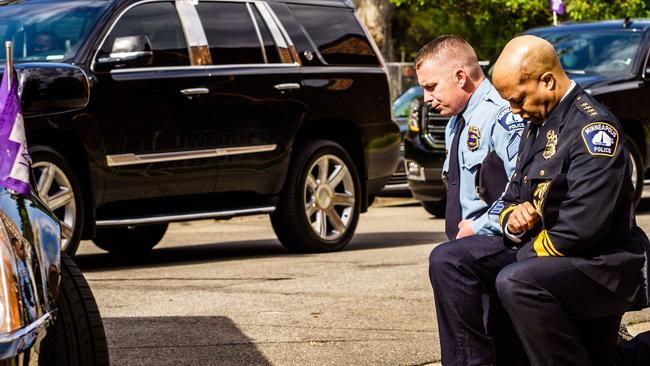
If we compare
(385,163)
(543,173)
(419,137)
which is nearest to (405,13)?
(419,137)

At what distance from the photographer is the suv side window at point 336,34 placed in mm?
10695

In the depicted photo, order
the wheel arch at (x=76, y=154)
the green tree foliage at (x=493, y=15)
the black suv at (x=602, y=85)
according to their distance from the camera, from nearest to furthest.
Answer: the wheel arch at (x=76, y=154) < the black suv at (x=602, y=85) < the green tree foliage at (x=493, y=15)

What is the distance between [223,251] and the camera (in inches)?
432

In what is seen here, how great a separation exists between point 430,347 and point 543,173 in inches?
75.0

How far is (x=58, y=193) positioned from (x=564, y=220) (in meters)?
5.04

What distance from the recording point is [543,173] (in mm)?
4449

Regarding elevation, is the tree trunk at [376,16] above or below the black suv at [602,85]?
below

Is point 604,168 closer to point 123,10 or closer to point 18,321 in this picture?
point 18,321

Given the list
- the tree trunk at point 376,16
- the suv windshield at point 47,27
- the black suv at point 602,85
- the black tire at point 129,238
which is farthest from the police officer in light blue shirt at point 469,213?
the tree trunk at point 376,16

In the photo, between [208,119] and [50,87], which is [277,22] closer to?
[208,119]

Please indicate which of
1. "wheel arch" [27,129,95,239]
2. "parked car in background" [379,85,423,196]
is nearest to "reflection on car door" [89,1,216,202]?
"wheel arch" [27,129,95,239]

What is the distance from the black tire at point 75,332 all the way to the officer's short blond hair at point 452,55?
155 centimetres

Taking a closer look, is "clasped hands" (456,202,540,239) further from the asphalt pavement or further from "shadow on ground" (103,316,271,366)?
"shadow on ground" (103,316,271,366)

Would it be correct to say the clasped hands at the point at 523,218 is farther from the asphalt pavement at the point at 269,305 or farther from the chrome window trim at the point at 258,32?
the chrome window trim at the point at 258,32
